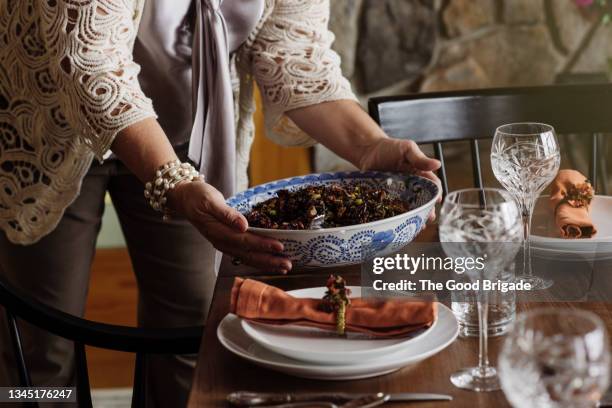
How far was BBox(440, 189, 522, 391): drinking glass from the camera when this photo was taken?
Answer: 0.79 metres

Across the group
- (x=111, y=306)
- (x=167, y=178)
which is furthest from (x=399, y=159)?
(x=111, y=306)

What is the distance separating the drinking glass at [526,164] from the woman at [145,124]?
0.20 meters

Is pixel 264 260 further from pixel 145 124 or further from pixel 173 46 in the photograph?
pixel 173 46

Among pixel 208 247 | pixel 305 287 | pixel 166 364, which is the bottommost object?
pixel 166 364

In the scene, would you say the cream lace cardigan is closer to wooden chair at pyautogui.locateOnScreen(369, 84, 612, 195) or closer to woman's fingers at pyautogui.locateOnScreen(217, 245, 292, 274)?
wooden chair at pyautogui.locateOnScreen(369, 84, 612, 195)

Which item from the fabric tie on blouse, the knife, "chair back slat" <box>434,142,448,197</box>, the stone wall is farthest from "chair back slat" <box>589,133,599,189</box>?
the stone wall

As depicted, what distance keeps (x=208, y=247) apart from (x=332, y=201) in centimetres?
68

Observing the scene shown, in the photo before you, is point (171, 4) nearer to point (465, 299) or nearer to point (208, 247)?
point (208, 247)

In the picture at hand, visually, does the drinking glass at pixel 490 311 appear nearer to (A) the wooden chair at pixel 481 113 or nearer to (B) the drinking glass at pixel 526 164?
(B) the drinking glass at pixel 526 164

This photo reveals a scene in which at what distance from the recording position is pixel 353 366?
0.83 m

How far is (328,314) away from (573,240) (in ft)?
1.36

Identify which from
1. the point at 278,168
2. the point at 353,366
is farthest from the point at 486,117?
the point at 278,168

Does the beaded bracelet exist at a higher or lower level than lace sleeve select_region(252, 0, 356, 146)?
lower

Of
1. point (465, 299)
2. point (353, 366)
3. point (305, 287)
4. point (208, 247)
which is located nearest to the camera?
point (353, 366)
